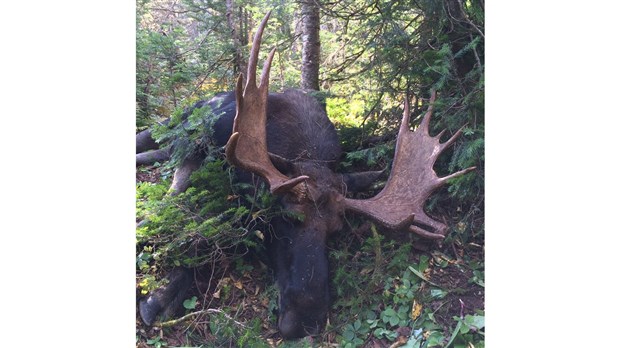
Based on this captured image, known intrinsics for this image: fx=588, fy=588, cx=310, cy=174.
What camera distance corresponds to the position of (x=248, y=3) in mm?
5227

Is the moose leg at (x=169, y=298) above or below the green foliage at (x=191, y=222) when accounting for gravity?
below

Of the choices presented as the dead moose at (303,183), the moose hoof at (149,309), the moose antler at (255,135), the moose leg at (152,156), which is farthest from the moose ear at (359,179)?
the moose hoof at (149,309)

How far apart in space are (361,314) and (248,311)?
0.78 metres

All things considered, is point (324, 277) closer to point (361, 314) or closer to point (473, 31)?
point (361, 314)

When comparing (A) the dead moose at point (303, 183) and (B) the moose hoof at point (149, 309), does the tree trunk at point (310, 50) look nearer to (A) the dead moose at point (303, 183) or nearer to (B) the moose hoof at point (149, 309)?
(A) the dead moose at point (303, 183)

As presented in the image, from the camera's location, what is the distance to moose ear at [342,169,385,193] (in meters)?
4.71

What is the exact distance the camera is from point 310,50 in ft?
19.2

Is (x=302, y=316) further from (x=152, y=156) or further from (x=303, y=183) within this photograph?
(x=152, y=156)

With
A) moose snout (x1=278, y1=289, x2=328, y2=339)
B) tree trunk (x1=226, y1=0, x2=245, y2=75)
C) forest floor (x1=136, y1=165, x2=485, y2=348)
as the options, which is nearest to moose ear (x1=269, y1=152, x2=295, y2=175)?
forest floor (x1=136, y1=165, x2=485, y2=348)

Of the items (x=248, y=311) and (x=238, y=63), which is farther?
(x=238, y=63)

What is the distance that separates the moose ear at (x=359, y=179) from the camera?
4711 mm

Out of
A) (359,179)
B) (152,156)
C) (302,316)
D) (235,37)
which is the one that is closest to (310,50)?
(235,37)
